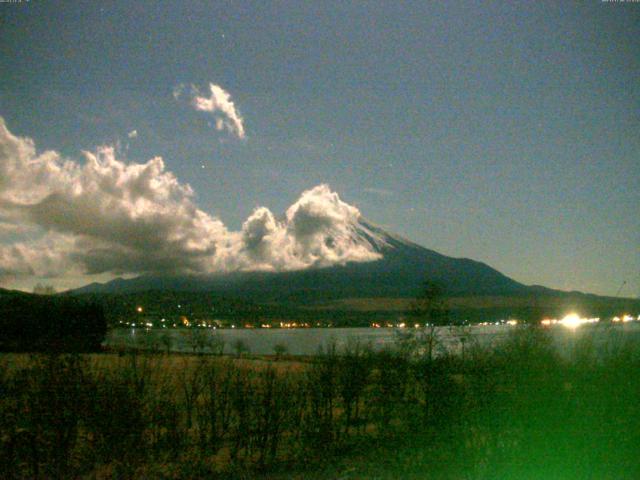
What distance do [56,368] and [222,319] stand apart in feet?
416

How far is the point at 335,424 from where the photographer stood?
409 inches

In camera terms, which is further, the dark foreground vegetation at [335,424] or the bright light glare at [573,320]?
the bright light glare at [573,320]

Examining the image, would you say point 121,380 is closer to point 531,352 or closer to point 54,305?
point 531,352

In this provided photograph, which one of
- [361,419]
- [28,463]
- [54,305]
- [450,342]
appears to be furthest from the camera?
[54,305]

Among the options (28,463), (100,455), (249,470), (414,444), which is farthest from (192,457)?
(414,444)

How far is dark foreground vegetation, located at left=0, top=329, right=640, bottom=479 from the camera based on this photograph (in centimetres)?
645

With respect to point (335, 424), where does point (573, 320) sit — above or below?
above

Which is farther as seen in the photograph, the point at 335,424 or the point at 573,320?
the point at 335,424

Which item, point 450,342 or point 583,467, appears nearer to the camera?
point 583,467

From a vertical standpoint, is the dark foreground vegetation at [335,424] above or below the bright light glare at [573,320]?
below

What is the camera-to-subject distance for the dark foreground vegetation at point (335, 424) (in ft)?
21.1

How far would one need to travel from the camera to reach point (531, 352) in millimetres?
8023

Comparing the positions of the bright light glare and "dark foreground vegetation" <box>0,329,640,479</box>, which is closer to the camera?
"dark foreground vegetation" <box>0,329,640,479</box>

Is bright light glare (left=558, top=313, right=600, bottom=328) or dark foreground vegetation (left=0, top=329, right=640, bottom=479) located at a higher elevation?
bright light glare (left=558, top=313, right=600, bottom=328)
